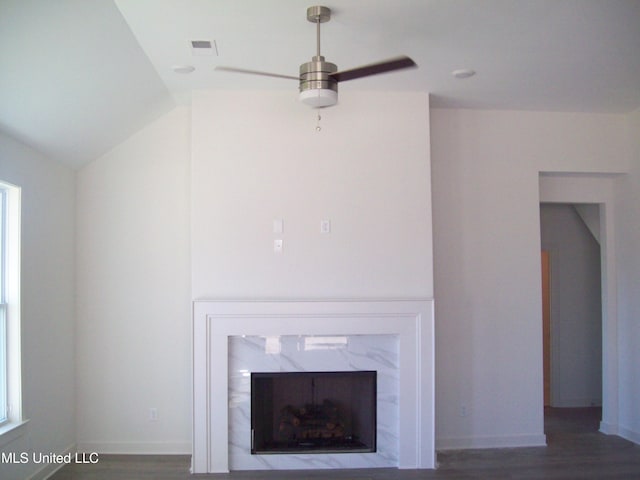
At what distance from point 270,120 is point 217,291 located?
56.4 inches

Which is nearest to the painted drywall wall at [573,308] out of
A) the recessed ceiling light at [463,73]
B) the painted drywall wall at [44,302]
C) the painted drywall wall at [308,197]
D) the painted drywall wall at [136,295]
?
the painted drywall wall at [308,197]

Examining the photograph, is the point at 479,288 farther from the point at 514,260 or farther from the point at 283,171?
the point at 283,171

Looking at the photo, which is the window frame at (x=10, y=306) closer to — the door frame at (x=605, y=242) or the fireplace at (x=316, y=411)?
the fireplace at (x=316, y=411)

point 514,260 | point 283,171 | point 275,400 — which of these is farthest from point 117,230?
point 514,260

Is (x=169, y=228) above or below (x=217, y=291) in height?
above

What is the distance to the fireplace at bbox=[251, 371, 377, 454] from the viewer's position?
4.29 meters

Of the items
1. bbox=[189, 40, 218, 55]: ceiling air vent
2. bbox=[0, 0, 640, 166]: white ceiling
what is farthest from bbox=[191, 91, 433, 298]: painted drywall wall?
bbox=[189, 40, 218, 55]: ceiling air vent

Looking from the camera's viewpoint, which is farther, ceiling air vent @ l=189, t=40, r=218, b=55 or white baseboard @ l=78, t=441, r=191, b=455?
white baseboard @ l=78, t=441, r=191, b=455

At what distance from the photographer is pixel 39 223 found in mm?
3932

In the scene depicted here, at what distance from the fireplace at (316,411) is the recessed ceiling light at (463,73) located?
2.39 metres

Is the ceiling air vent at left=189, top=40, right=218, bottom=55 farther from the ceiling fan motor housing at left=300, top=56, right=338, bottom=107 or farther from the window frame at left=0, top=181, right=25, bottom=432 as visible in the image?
the window frame at left=0, top=181, right=25, bottom=432

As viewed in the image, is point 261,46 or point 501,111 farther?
point 501,111

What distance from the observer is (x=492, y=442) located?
186 inches

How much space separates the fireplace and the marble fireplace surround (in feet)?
0.90
